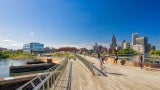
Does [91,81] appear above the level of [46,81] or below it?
below

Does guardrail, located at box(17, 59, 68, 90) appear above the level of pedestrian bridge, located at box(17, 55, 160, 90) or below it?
above

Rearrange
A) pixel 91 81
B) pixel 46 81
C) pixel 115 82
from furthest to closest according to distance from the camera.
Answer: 1. pixel 91 81
2. pixel 115 82
3. pixel 46 81

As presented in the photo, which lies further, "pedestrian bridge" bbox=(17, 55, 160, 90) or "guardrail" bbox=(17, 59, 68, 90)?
"pedestrian bridge" bbox=(17, 55, 160, 90)

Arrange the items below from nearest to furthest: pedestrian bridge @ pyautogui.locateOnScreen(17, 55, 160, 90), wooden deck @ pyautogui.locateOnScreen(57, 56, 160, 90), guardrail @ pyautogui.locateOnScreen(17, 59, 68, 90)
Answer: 1. guardrail @ pyautogui.locateOnScreen(17, 59, 68, 90)
2. pedestrian bridge @ pyautogui.locateOnScreen(17, 55, 160, 90)
3. wooden deck @ pyautogui.locateOnScreen(57, 56, 160, 90)

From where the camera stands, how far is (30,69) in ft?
192

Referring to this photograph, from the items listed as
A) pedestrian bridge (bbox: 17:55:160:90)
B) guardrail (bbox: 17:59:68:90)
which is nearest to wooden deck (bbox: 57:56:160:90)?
pedestrian bridge (bbox: 17:55:160:90)

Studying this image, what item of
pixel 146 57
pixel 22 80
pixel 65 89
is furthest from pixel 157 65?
pixel 22 80

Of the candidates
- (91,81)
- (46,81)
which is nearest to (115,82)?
(91,81)

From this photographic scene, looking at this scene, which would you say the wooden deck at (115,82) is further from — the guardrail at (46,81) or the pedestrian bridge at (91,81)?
the guardrail at (46,81)

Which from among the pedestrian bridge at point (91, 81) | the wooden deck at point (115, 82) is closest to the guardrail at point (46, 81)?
the pedestrian bridge at point (91, 81)

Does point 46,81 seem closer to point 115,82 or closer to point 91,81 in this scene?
point 91,81

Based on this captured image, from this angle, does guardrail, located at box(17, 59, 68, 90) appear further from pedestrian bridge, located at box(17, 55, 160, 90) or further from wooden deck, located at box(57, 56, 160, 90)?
wooden deck, located at box(57, 56, 160, 90)

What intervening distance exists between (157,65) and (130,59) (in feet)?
18.2

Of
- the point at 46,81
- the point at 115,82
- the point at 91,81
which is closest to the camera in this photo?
the point at 46,81
